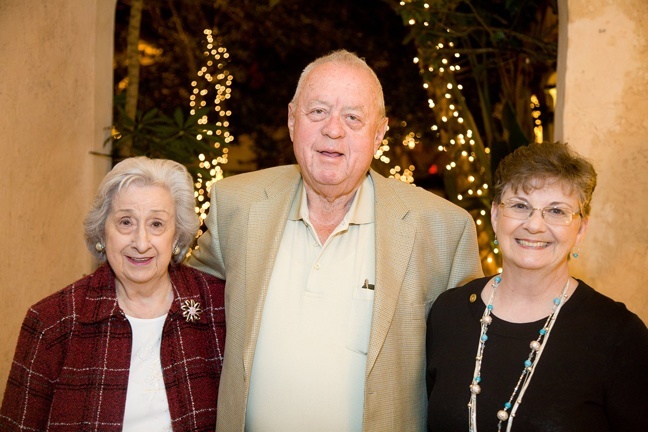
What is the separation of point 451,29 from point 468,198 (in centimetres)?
131

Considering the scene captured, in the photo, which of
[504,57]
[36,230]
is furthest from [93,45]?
[504,57]

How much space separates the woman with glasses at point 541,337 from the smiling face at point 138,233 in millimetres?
959

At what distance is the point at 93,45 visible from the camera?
3.93 m

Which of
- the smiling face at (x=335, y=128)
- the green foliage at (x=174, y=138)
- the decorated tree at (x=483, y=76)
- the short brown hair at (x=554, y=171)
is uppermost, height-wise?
the decorated tree at (x=483, y=76)

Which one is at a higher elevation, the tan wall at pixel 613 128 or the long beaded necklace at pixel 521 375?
the tan wall at pixel 613 128

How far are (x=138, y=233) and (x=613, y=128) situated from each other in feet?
6.69

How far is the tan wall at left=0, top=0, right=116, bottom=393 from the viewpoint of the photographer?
3.38 meters

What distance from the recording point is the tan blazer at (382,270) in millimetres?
2457

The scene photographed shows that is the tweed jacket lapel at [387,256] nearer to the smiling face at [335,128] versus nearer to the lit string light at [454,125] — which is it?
the smiling face at [335,128]

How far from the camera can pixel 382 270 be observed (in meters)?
2.50

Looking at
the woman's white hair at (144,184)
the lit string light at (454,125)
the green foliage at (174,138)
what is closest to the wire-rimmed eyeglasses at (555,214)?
the woman's white hair at (144,184)

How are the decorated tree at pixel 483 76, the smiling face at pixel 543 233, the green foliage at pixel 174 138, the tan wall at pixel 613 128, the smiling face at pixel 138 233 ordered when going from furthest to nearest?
the decorated tree at pixel 483 76 < the green foliage at pixel 174 138 < the tan wall at pixel 613 128 < the smiling face at pixel 138 233 < the smiling face at pixel 543 233

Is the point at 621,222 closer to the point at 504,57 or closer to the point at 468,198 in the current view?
the point at 468,198

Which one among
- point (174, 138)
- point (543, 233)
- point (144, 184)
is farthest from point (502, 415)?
point (174, 138)
